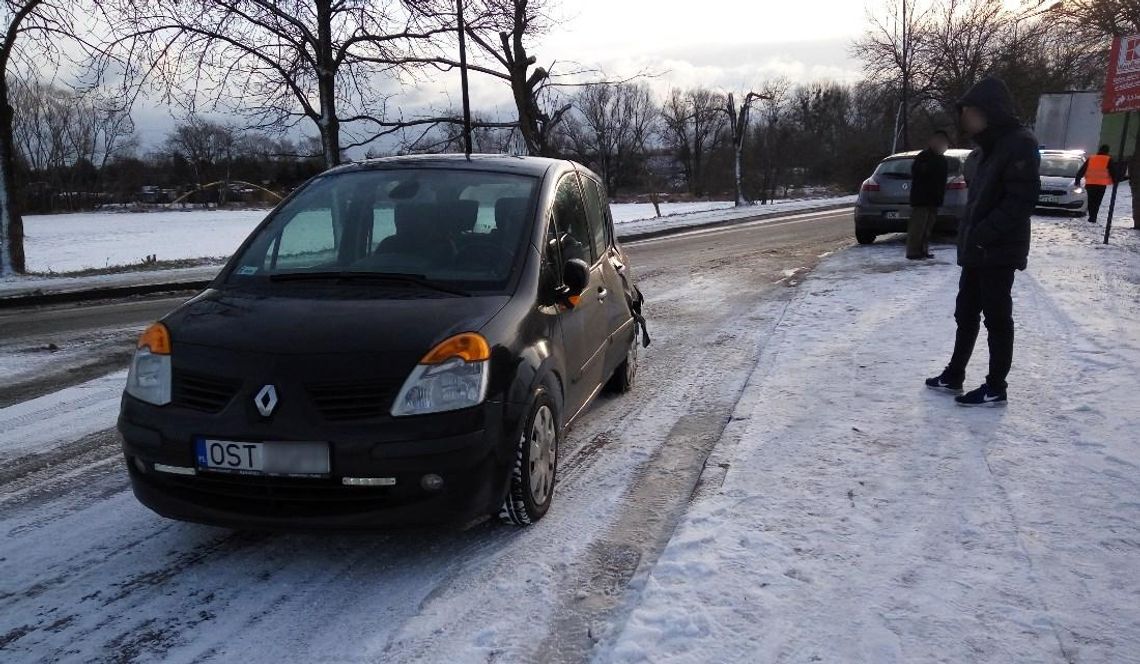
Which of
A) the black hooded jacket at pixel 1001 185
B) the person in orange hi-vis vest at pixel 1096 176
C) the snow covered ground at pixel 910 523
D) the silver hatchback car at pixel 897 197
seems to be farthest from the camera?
the person in orange hi-vis vest at pixel 1096 176

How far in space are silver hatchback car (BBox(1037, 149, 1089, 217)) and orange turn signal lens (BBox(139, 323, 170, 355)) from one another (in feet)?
64.2

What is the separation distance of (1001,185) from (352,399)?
4.17 m

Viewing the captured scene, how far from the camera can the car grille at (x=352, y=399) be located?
3.10 metres

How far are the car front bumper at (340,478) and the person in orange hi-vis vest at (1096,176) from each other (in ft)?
61.8

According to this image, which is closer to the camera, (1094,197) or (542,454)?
(542,454)

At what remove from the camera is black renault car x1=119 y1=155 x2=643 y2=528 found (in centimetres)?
310

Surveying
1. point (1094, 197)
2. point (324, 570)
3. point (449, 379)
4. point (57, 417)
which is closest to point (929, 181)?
point (1094, 197)

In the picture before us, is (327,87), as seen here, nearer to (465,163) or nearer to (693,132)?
(465,163)

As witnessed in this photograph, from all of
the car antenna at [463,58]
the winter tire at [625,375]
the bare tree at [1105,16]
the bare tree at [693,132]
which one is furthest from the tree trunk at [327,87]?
the bare tree at [693,132]

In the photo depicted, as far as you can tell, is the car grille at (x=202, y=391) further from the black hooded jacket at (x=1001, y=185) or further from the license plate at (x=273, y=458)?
A: the black hooded jacket at (x=1001, y=185)

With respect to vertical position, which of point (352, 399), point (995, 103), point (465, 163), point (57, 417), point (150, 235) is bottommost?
point (150, 235)

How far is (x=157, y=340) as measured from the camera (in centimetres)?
347

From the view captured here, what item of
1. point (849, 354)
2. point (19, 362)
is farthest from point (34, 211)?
point (849, 354)

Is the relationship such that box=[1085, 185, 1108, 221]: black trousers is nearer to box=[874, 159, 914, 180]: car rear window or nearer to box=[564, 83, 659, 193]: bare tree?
box=[874, 159, 914, 180]: car rear window
